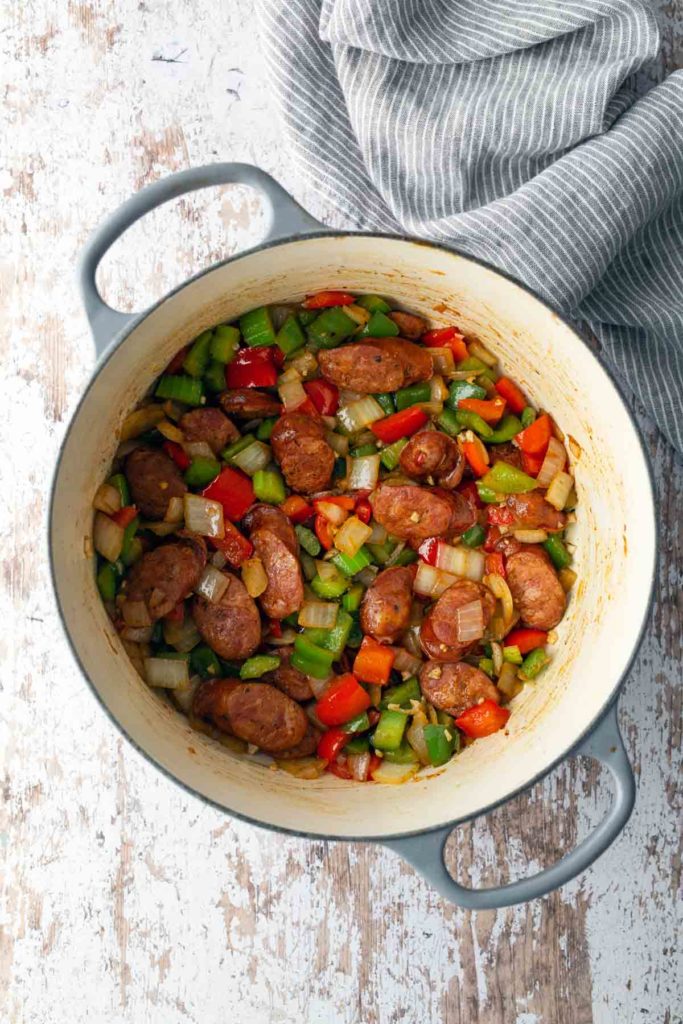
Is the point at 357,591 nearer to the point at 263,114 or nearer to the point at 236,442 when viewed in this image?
the point at 236,442

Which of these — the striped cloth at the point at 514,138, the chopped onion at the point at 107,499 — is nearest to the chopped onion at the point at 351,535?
the chopped onion at the point at 107,499

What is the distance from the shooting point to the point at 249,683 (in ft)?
6.97

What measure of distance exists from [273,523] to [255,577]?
0.14m

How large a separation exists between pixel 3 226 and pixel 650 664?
2066 mm

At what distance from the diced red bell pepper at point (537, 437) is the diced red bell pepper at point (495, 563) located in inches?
10.3

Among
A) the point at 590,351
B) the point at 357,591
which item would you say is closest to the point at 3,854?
the point at 357,591

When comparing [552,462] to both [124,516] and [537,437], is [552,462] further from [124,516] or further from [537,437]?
[124,516]

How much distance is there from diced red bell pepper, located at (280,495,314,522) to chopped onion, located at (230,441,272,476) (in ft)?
0.36

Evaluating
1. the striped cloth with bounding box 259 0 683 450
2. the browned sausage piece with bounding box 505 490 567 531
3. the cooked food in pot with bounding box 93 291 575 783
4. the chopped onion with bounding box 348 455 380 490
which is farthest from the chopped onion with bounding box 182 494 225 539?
the striped cloth with bounding box 259 0 683 450

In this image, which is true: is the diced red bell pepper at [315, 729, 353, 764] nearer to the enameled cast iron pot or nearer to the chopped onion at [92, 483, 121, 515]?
the enameled cast iron pot

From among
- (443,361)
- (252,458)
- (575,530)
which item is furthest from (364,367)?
(575,530)

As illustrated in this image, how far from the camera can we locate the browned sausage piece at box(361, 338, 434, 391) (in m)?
2.18

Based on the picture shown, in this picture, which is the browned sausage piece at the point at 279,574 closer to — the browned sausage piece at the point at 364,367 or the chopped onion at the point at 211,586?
the chopped onion at the point at 211,586

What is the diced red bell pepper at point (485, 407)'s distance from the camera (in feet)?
7.25
